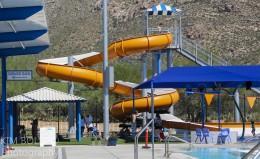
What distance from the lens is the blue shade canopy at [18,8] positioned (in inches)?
953

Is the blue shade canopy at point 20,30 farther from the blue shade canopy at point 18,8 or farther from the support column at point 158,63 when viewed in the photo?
the support column at point 158,63

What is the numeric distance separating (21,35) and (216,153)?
33.1ft

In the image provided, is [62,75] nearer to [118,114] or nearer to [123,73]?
[118,114]

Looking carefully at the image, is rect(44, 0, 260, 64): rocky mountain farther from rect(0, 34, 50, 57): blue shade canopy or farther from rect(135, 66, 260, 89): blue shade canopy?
rect(135, 66, 260, 89): blue shade canopy

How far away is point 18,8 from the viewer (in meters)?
24.7

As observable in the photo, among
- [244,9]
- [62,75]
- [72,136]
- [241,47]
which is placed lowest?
[72,136]

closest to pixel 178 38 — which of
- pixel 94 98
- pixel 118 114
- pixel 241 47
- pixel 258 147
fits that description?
pixel 118 114

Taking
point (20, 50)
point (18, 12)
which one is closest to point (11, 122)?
point (20, 50)

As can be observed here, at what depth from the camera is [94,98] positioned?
6762cm

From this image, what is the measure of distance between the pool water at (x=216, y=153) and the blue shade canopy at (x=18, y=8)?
7.34 metres

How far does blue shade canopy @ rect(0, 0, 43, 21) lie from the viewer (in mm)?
24203

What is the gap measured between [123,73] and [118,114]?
1213 inches

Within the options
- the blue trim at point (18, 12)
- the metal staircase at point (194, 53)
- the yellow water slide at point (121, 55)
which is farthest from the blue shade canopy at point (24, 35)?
the metal staircase at point (194, 53)

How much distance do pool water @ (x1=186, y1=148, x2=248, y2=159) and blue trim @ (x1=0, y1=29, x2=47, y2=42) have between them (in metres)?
8.41
